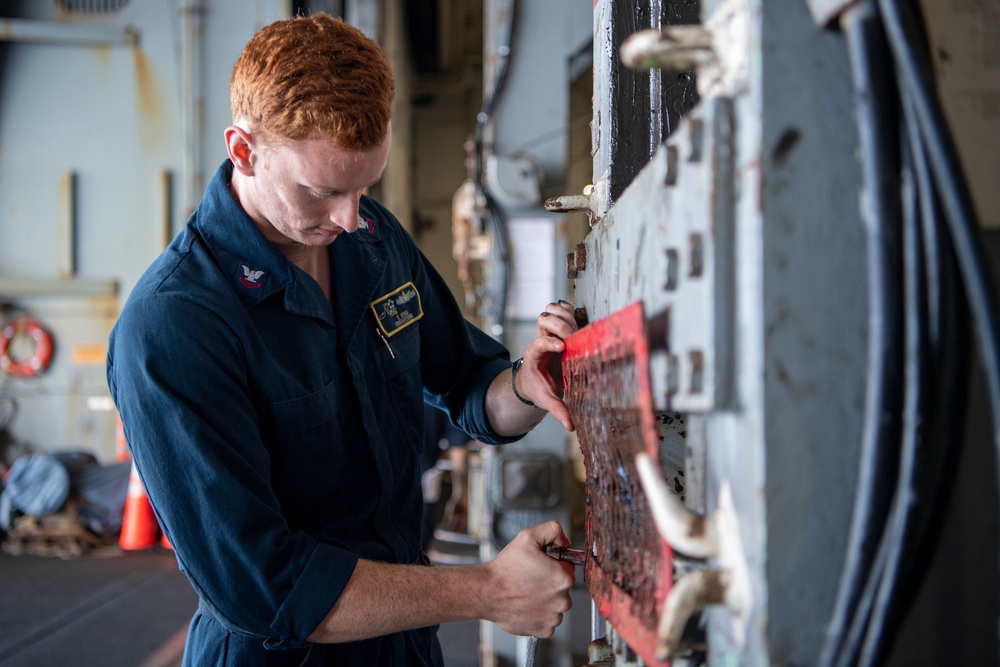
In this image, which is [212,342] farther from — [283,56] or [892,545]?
[892,545]

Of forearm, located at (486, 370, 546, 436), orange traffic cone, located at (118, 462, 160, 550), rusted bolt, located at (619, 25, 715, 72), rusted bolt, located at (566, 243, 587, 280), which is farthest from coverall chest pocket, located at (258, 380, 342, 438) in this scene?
orange traffic cone, located at (118, 462, 160, 550)

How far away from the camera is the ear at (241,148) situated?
101 centimetres

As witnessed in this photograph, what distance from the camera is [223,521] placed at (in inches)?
35.0

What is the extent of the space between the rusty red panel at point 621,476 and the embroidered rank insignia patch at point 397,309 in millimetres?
449

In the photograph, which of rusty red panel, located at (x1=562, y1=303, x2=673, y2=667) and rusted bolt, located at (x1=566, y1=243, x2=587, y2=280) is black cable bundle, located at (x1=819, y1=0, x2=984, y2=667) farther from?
rusted bolt, located at (x1=566, y1=243, x2=587, y2=280)

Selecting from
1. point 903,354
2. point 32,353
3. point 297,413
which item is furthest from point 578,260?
point 32,353

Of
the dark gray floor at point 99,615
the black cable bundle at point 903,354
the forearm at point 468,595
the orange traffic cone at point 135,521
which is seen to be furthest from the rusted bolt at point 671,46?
the orange traffic cone at point 135,521

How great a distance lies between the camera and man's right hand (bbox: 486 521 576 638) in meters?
0.92

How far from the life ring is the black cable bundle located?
4.99 metres

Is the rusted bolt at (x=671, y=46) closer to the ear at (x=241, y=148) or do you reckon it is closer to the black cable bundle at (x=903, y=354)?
the black cable bundle at (x=903, y=354)

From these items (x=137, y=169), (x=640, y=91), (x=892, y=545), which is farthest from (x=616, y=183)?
(x=137, y=169)

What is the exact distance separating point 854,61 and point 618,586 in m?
0.44

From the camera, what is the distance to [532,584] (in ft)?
3.02

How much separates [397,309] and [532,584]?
1.69 feet
